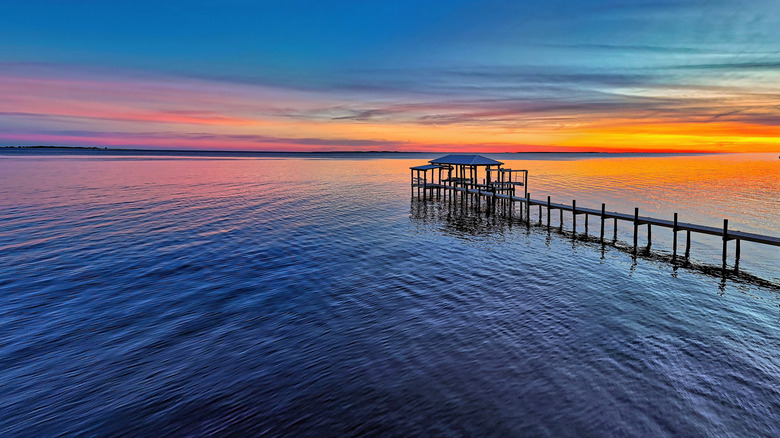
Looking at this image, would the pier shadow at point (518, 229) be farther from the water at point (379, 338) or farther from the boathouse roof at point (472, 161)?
the boathouse roof at point (472, 161)

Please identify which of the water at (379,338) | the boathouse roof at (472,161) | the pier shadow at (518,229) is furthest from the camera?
the boathouse roof at (472,161)

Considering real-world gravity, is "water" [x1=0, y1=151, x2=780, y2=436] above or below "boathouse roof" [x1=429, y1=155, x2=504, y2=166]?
below

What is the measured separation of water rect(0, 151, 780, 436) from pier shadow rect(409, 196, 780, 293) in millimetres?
364

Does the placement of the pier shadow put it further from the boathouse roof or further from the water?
the boathouse roof

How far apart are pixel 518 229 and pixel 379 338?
19838mm

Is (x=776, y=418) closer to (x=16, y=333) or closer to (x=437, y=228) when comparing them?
(x=16, y=333)

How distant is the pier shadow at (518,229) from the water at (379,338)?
364 millimetres

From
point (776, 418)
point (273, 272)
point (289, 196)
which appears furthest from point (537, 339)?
point (289, 196)

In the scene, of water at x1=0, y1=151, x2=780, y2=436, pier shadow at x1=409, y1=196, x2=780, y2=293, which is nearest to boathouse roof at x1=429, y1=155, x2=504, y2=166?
pier shadow at x1=409, y1=196, x2=780, y2=293

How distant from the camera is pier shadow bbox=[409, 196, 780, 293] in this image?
1788 cm

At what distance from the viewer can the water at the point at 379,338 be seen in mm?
7984

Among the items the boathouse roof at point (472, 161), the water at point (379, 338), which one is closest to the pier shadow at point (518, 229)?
the water at point (379, 338)

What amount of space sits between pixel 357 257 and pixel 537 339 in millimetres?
10954

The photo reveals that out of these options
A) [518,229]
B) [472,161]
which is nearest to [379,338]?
[518,229]
